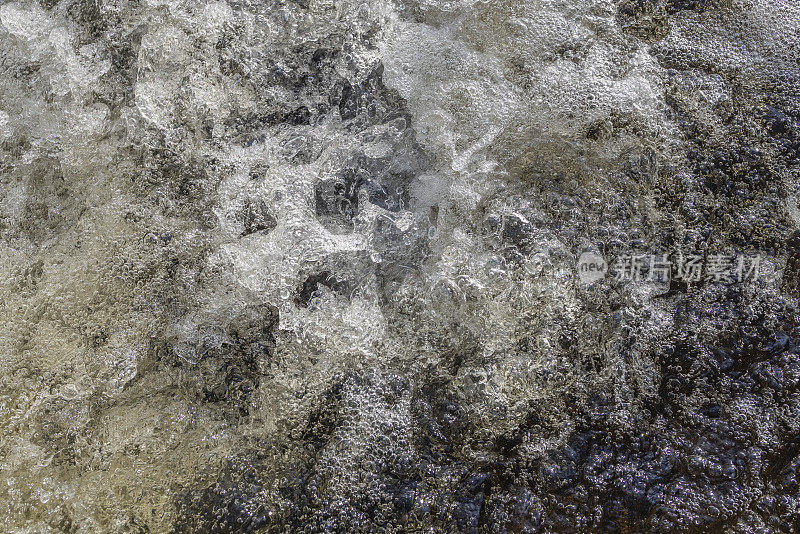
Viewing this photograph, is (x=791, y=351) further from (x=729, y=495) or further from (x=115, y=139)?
(x=115, y=139)

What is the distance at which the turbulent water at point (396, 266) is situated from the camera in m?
1.10

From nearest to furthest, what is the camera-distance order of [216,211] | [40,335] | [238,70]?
1. [40,335]
2. [216,211]
3. [238,70]

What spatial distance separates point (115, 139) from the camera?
1362 mm

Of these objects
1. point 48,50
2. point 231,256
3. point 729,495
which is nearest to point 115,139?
point 48,50

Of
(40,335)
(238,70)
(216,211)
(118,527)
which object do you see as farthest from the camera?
(238,70)

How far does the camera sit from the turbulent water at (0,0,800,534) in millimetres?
1096

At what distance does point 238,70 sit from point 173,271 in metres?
0.53

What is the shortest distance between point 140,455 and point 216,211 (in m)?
0.54

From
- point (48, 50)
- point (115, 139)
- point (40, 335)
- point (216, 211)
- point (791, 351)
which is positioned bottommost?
point (791, 351)

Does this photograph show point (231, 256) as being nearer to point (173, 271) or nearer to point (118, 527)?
point (173, 271)

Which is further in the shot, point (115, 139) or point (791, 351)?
point (115, 139)

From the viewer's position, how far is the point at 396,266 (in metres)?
1.28

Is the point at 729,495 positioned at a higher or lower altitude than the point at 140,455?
lower

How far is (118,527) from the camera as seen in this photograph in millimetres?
1050
